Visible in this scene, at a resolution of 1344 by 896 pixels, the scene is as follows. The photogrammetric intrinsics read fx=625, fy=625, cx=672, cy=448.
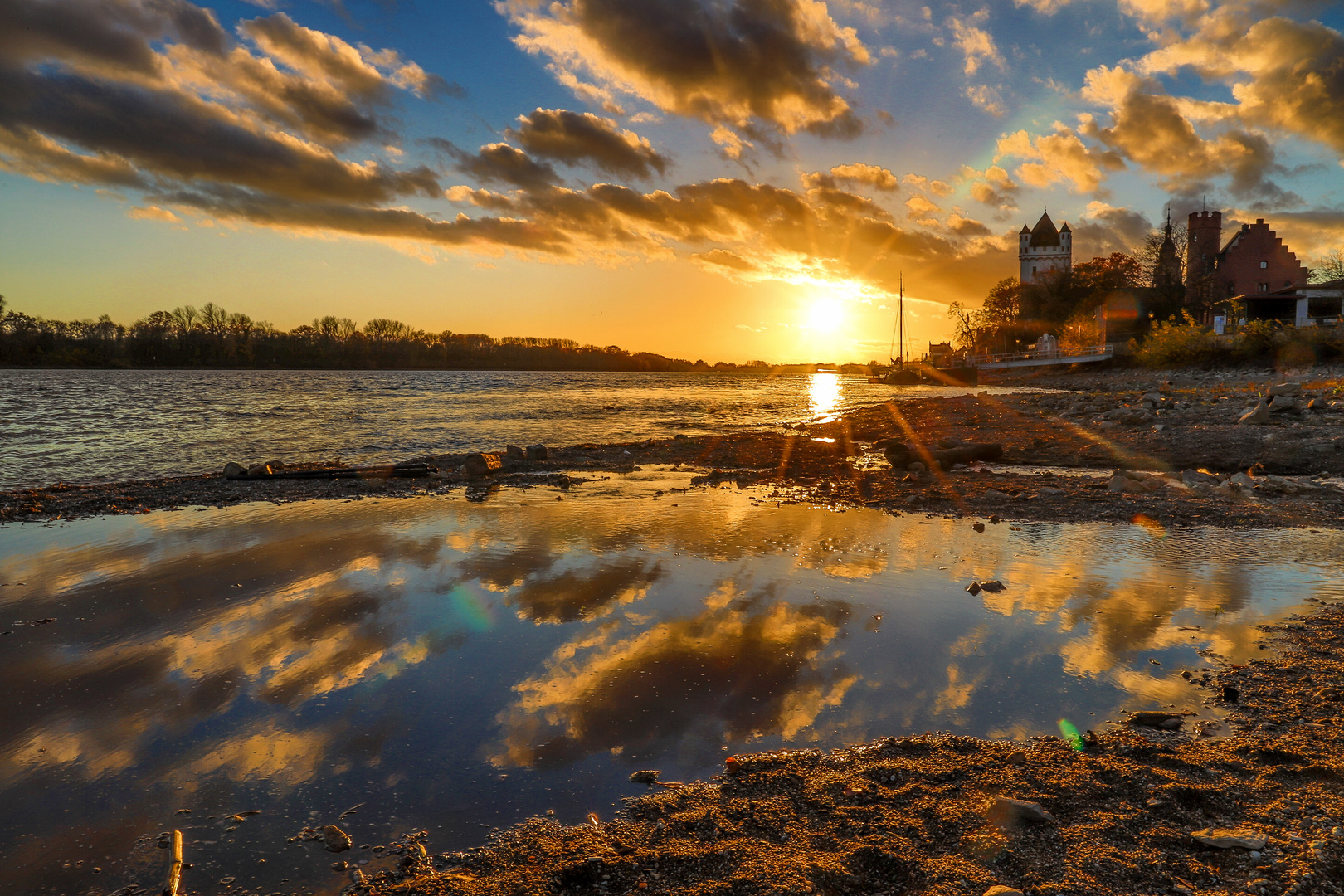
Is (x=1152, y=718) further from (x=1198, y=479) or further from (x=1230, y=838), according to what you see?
(x=1198, y=479)

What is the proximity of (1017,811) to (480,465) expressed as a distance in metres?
12.8

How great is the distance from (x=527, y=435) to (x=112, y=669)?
66.8 ft

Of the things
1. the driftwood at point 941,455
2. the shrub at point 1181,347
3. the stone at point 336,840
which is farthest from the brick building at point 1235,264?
the stone at point 336,840

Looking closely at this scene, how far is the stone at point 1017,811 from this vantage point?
2920 mm

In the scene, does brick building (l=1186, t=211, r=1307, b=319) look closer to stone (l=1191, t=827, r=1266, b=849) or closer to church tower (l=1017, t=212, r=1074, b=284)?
church tower (l=1017, t=212, r=1074, b=284)

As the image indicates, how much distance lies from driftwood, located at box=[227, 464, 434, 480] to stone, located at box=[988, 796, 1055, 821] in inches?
520

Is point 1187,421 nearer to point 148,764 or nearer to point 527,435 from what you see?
point 527,435

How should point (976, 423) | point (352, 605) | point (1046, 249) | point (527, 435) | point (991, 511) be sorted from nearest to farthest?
point (352, 605)
point (991, 511)
point (976, 423)
point (527, 435)
point (1046, 249)

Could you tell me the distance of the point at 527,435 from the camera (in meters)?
24.9

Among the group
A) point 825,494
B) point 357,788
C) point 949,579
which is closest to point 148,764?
point 357,788

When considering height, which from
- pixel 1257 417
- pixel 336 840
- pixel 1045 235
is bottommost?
pixel 336 840

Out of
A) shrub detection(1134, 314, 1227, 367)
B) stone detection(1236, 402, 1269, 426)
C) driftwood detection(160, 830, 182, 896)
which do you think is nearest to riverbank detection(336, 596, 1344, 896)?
driftwood detection(160, 830, 182, 896)

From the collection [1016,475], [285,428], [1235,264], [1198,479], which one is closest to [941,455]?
[1016,475]

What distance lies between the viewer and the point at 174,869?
268 centimetres
